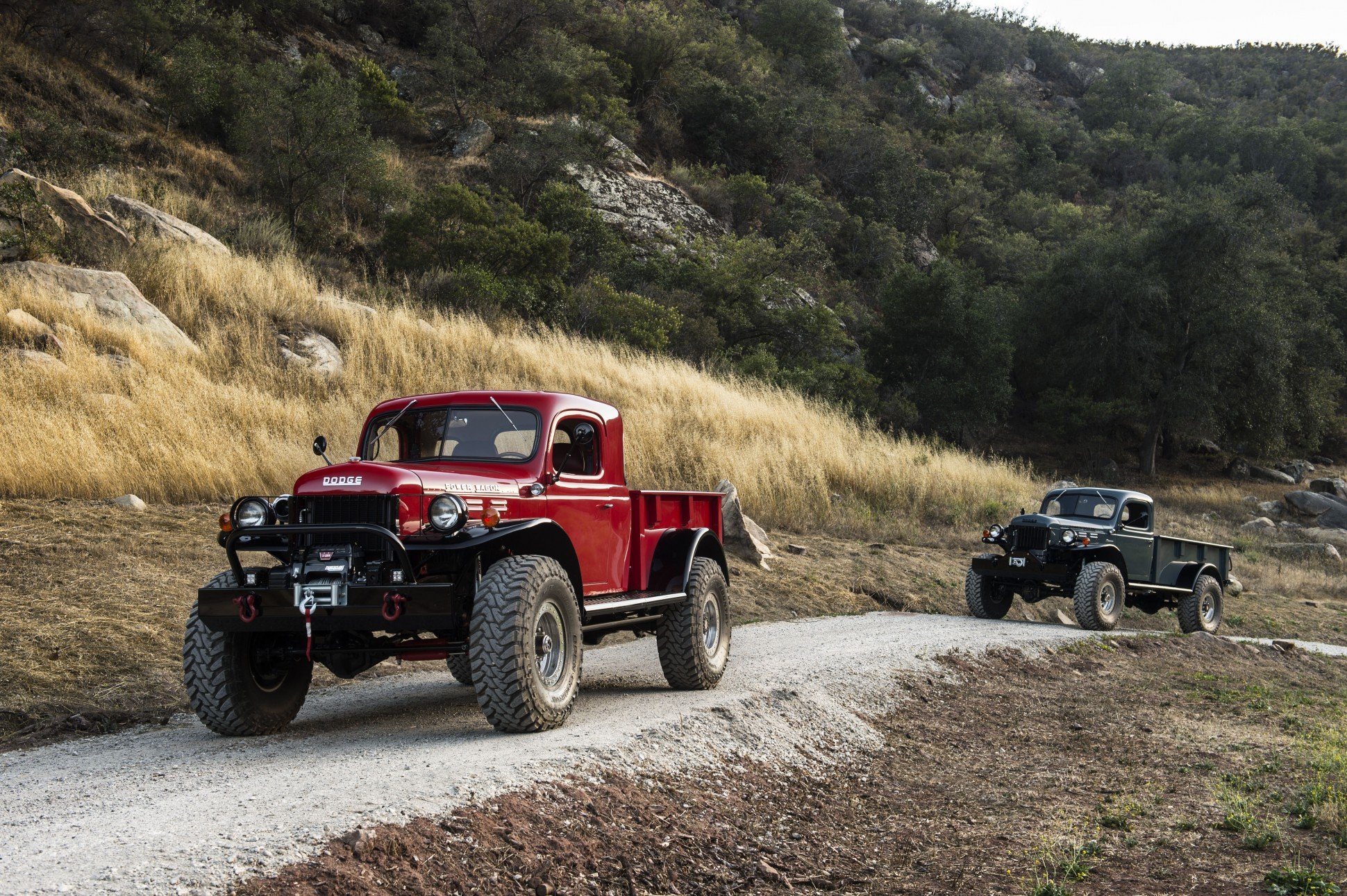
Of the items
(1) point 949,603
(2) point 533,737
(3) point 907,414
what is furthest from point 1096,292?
(2) point 533,737

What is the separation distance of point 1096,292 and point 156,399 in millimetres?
40985

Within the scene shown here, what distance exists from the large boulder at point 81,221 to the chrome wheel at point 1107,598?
57.9ft

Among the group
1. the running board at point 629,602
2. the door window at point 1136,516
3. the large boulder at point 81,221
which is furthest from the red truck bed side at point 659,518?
the large boulder at point 81,221

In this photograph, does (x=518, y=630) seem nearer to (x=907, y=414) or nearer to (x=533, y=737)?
(x=533, y=737)

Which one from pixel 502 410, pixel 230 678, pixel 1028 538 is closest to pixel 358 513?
pixel 230 678

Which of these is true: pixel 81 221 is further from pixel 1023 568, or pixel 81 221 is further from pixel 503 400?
pixel 1023 568

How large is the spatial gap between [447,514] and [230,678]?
1788mm

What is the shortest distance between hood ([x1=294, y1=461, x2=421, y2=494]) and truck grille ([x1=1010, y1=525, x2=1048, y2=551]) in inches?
461

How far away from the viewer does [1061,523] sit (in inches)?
607

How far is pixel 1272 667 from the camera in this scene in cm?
1357

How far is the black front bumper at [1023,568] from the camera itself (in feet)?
49.6

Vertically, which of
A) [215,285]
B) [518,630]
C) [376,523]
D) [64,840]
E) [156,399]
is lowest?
[64,840]

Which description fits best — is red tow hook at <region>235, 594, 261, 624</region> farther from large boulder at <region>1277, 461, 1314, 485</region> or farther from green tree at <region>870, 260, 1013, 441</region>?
large boulder at <region>1277, 461, 1314, 485</region>

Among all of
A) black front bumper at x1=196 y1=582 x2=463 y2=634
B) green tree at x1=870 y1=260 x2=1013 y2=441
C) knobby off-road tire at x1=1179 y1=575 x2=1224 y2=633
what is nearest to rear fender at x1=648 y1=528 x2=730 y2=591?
black front bumper at x1=196 y1=582 x2=463 y2=634
